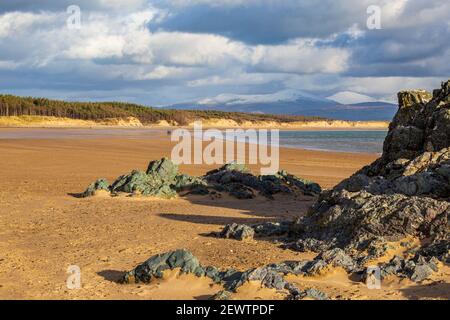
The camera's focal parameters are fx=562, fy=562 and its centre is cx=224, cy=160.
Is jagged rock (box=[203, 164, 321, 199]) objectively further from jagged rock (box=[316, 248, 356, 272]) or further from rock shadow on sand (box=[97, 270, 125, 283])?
rock shadow on sand (box=[97, 270, 125, 283])

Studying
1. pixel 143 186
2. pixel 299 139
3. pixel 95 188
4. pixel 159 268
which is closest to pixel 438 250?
pixel 159 268

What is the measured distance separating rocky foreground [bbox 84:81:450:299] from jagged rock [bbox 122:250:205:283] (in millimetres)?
11

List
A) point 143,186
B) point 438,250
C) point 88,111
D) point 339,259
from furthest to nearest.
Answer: point 88,111 → point 143,186 → point 438,250 → point 339,259

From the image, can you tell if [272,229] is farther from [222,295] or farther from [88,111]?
[88,111]

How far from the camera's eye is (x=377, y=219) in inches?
308

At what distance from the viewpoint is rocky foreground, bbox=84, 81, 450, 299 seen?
654 centimetres

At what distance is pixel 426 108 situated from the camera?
12047 millimetres

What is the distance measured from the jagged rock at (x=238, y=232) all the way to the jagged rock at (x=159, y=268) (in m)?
2.42

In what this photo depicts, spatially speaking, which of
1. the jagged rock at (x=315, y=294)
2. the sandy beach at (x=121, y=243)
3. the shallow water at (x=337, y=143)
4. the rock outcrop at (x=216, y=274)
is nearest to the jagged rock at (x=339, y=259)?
the sandy beach at (x=121, y=243)

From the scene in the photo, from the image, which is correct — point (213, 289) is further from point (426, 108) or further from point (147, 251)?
point (426, 108)

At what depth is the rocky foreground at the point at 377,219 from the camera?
21.5 feet

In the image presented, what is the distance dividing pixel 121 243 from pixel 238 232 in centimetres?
188

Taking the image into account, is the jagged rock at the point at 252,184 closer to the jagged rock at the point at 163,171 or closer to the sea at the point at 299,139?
the jagged rock at the point at 163,171

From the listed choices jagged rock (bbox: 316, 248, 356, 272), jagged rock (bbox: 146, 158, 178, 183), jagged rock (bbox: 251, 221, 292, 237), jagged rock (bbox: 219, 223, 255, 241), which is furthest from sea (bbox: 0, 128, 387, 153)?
jagged rock (bbox: 316, 248, 356, 272)
